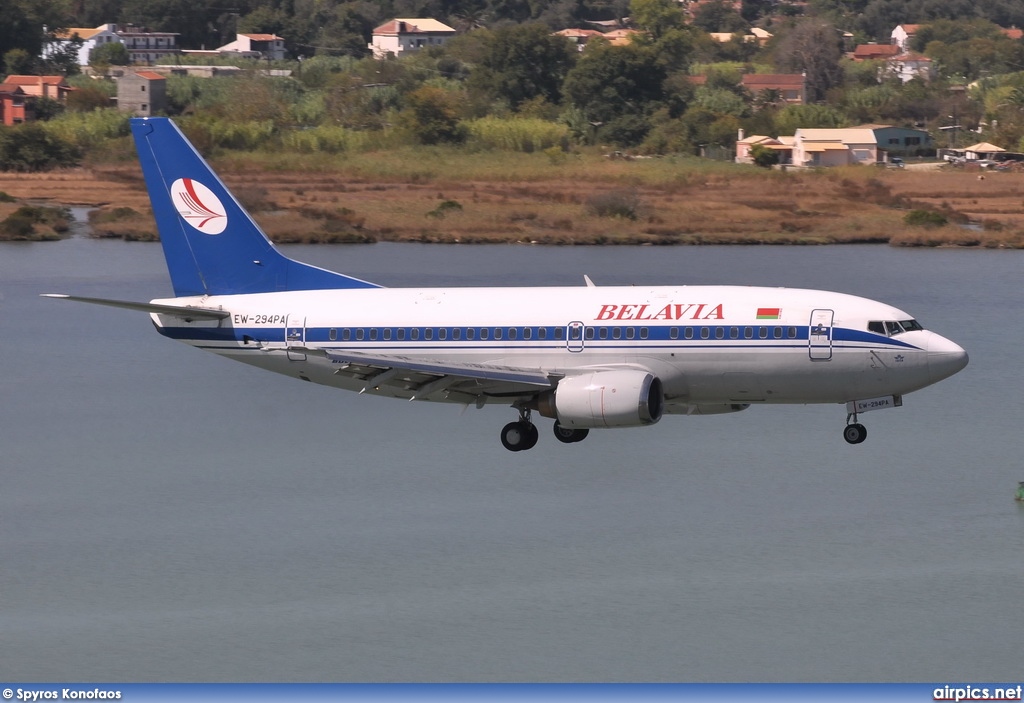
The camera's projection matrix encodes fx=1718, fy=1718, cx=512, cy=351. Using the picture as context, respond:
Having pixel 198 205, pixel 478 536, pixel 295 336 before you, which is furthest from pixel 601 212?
pixel 295 336

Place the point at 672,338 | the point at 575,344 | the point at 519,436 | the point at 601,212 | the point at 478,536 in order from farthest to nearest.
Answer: the point at 601,212
the point at 478,536
the point at 519,436
the point at 575,344
the point at 672,338

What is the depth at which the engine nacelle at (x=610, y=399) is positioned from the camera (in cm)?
6675

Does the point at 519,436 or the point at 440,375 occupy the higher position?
the point at 440,375

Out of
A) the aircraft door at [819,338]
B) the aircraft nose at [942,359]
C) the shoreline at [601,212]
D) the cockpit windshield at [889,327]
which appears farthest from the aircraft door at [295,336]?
the shoreline at [601,212]

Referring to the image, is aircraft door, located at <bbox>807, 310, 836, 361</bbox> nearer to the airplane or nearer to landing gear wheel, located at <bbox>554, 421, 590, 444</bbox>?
the airplane

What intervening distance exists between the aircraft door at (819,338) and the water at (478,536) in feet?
52.6

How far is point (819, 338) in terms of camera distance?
6700 centimetres

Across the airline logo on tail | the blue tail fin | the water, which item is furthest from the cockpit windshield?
the airline logo on tail

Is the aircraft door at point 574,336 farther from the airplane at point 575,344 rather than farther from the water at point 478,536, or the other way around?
the water at point 478,536

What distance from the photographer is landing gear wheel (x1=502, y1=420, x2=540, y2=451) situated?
7162 cm

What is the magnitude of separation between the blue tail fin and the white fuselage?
3.59 meters

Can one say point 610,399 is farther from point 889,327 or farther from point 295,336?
point 295,336

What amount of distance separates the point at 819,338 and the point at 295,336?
Result: 2213cm

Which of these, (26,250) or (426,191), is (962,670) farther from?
(426,191)
